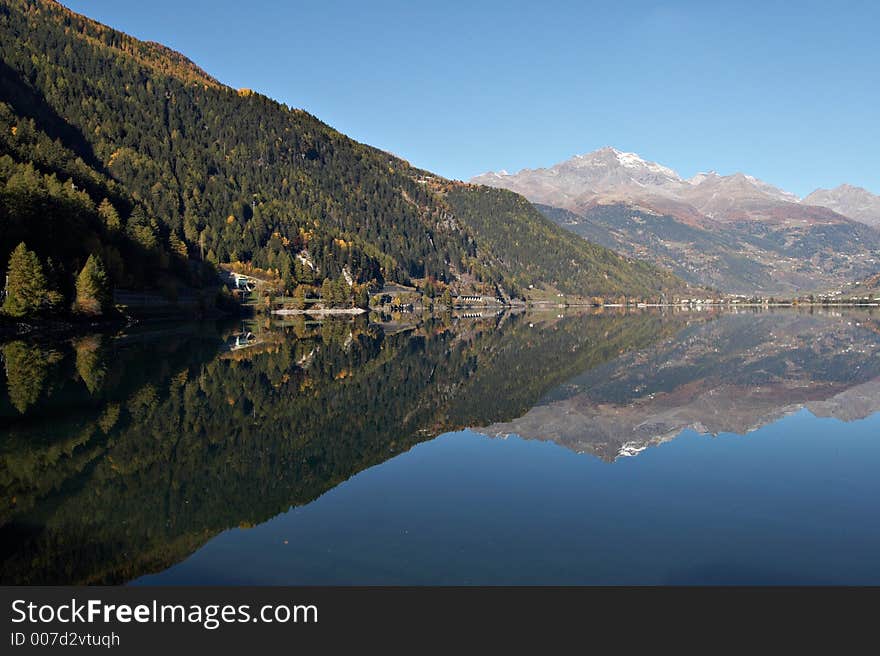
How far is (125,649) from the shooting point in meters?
12.7

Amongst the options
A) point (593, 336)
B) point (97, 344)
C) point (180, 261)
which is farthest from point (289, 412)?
point (180, 261)

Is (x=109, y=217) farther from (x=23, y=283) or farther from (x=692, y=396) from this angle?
(x=692, y=396)

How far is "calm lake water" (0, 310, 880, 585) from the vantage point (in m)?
17.8

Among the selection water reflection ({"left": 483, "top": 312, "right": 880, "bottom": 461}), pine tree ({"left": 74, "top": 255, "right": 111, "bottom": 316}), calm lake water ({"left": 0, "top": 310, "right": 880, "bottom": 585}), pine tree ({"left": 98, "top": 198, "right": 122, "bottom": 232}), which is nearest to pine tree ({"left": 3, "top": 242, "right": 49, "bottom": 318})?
pine tree ({"left": 74, "top": 255, "right": 111, "bottom": 316})

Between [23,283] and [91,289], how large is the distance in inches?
640

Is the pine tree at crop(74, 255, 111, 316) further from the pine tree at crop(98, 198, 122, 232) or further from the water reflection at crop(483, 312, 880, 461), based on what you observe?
the water reflection at crop(483, 312, 880, 461)

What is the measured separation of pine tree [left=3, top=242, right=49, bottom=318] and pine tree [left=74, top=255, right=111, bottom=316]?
12.9m

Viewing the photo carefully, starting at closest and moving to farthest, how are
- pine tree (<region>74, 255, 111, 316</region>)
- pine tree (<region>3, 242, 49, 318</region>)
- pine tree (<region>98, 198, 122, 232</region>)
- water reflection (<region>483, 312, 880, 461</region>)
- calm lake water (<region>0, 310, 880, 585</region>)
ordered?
calm lake water (<region>0, 310, 880, 585</region>)
water reflection (<region>483, 312, 880, 461</region>)
pine tree (<region>3, 242, 49, 318</region>)
pine tree (<region>74, 255, 111, 316</region>)
pine tree (<region>98, 198, 122, 232</region>)

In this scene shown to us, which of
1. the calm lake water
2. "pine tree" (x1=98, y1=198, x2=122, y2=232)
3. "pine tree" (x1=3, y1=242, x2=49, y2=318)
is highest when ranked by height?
"pine tree" (x1=98, y1=198, x2=122, y2=232)

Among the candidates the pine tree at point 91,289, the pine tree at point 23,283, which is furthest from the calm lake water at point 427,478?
the pine tree at point 91,289

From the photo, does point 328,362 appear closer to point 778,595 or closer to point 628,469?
point 628,469

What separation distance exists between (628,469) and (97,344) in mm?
71060

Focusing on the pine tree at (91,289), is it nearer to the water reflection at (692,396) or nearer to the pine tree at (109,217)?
the pine tree at (109,217)

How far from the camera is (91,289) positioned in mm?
103438
